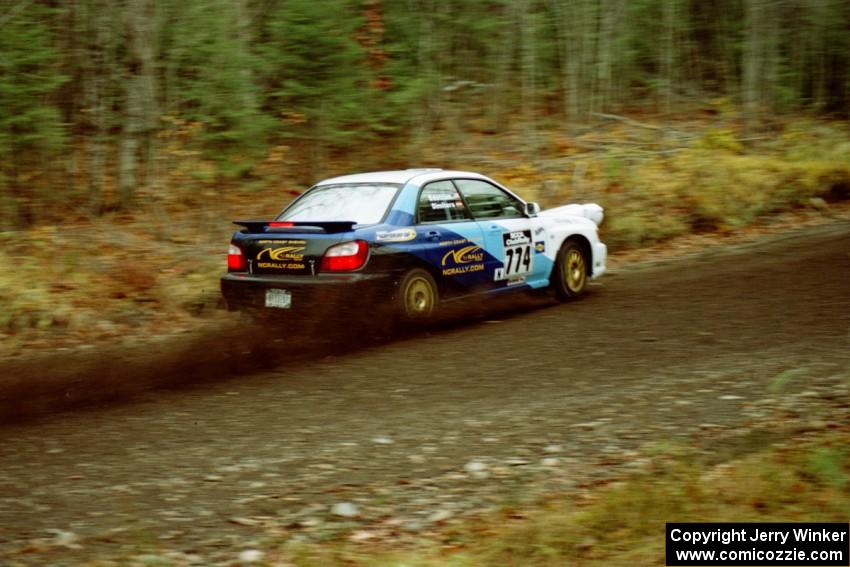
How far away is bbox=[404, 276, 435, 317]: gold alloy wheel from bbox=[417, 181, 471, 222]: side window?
655mm

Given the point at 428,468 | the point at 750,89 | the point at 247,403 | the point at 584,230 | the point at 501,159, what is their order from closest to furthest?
the point at 428,468 → the point at 247,403 → the point at 584,230 → the point at 501,159 → the point at 750,89

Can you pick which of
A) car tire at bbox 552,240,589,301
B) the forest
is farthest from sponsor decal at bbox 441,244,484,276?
the forest

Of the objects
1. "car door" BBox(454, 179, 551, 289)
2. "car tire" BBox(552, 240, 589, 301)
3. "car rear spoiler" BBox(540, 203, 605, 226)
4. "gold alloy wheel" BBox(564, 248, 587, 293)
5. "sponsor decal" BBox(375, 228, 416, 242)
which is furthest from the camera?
"car rear spoiler" BBox(540, 203, 605, 226)

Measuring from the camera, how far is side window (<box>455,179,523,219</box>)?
34.0 feet

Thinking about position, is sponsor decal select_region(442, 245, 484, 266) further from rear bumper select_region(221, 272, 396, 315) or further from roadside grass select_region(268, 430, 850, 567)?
roadside grass select_region(268, 430, 850, 567)

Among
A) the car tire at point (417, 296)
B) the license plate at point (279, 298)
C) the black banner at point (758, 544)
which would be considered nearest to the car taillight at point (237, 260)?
the license plate at point (279, 298)

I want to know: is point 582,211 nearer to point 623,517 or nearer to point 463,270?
point 463,270

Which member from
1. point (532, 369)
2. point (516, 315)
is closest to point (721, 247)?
point (516, 315)

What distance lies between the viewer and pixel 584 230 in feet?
37.8

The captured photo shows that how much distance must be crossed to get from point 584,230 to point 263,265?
4.17 meters

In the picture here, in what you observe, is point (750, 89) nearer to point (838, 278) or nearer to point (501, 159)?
point (501, 159)

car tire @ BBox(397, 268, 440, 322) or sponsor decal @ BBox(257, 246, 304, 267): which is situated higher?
sponsor decal @ BBox(257, 246, 304, 267)

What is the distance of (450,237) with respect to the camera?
985 cm

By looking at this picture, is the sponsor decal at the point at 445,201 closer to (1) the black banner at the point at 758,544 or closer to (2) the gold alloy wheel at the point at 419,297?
(2) the gold alloy wheel at the point at 419,297
